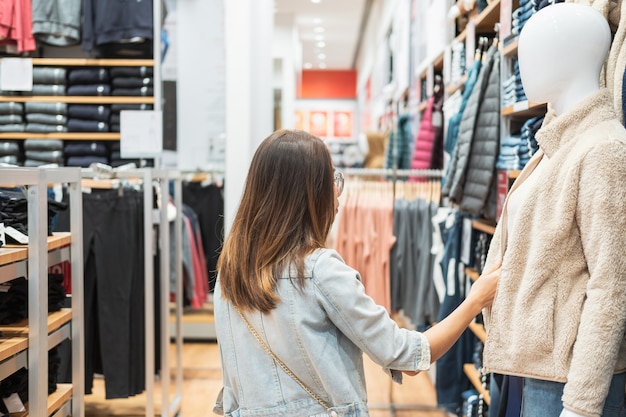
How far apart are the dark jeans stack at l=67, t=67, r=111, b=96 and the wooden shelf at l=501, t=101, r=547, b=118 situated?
283cm

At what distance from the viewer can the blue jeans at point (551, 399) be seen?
4.82 ft

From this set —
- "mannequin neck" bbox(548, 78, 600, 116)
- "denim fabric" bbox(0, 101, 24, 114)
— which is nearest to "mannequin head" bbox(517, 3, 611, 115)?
"mannequin neck" bbox(548, 78, 600, 116)

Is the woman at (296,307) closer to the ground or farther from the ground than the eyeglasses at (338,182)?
closer to the ground

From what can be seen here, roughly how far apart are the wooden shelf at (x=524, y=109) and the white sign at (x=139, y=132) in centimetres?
211

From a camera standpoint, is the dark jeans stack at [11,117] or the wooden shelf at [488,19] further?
the dark jeans stack at [11,117]

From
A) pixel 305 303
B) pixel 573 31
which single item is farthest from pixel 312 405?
pixel 573 31

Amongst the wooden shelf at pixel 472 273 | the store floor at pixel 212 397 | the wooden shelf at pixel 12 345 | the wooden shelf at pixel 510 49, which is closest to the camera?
the wooden shelf at pixel 12 345

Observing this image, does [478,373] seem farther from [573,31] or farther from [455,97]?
[573,31]

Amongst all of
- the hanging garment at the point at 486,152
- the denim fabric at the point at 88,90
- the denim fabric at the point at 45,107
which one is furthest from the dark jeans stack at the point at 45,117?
the hanging garment at the point at 486,152

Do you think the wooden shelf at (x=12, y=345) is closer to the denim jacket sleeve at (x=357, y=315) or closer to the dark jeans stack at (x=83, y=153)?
the denim jacket sleeve at (x=357, y=315)

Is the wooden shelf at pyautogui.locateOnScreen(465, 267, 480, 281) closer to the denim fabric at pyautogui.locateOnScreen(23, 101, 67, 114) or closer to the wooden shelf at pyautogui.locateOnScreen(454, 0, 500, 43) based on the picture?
the wooden shelf at pyautogui.locateOnScreen(454, 0, 500, 43)

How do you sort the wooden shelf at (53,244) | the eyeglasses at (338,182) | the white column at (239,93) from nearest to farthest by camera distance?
the eyeglasses at (338,182) < the wooden shelf at (53,244) < the white column at (239,93)

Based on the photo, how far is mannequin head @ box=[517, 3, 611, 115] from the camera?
153 cm

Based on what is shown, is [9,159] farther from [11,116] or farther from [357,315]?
[357,315]
